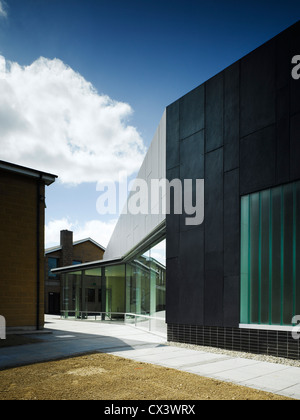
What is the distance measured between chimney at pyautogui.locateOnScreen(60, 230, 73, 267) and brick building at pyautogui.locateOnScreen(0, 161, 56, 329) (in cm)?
2310

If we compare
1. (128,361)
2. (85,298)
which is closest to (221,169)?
(128,361)

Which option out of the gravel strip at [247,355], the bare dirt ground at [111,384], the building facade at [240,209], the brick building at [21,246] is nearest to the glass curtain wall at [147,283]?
the building facade at [240,209]

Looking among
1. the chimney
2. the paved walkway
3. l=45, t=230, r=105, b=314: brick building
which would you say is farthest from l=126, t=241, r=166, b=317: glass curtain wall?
the chimney

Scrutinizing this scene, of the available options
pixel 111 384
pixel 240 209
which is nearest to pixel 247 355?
pixel 240 209

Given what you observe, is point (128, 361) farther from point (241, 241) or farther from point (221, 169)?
point (221, 169)

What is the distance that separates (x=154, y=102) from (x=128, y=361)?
9.65 m

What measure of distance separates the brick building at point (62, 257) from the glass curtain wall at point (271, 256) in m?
30.4

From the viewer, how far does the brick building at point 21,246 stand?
48.8ft

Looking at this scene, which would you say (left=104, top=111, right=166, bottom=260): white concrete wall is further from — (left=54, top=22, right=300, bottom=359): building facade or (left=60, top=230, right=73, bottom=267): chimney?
(left=60, top=230, right=73, bottom=267): chimney

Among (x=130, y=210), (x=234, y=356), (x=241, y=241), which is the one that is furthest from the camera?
(x=130, y=210)

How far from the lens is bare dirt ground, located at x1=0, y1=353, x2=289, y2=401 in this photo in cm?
537

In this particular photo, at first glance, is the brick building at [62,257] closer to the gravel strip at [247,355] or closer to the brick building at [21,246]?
the brick building at [21,246]

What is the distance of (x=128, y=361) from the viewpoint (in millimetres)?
8445

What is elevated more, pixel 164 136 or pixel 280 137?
pixel 164 136
